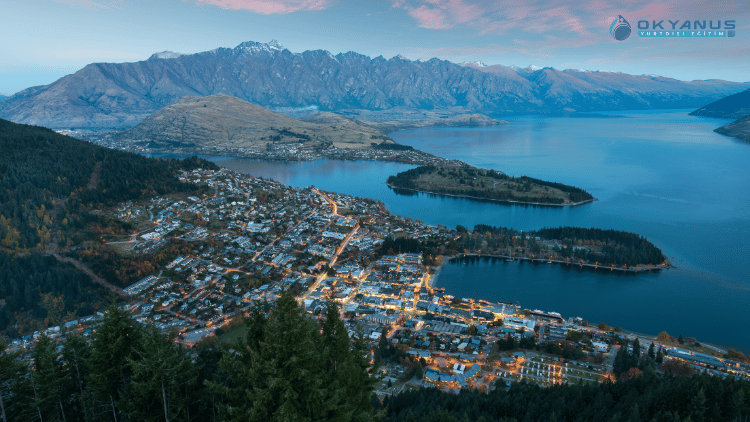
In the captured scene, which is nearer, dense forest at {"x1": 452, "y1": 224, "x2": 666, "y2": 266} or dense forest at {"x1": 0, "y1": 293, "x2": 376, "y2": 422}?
dense forest at {"x1": 0, "y1": 293, "x2": 376, "y2": 422}

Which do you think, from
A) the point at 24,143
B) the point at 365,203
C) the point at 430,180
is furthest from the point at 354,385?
the point at 430,180

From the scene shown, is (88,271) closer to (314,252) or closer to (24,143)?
(314,252)

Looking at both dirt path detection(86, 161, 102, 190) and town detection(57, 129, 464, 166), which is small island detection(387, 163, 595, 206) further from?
dirt path detection(86, 161, 102, 190)

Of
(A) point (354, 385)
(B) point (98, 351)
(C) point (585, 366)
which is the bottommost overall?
(C) point (585, 366)

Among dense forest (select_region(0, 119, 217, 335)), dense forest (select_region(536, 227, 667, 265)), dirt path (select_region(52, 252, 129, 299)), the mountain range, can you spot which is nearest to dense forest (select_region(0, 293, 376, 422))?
dense forest (select_region(0, 119, 217, 335))

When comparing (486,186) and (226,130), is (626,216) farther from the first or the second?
(226,130)

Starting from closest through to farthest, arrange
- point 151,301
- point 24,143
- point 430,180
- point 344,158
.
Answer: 1. point 151,301
2. point 24,143
3. point 430,180
4. point 344,158
